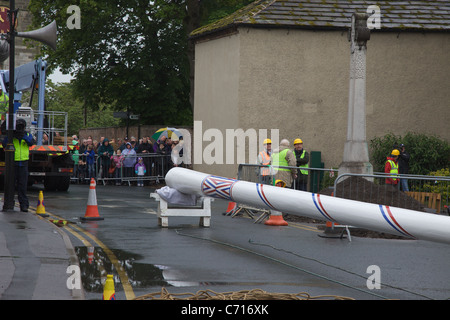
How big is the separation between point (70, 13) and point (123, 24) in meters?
2.97

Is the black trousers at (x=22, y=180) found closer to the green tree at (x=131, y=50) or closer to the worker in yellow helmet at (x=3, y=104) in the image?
the worker in yellow helmet at (x=3, y=104)

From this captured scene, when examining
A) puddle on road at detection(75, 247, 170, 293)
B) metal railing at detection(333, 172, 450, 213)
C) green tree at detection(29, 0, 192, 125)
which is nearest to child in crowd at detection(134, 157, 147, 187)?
green tree at detection(29, 0, 192, 125)

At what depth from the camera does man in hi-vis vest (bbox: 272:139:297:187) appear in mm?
18000

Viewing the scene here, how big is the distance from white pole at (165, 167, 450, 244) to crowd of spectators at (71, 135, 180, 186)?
616 inches

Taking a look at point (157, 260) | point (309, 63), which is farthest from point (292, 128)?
point (157, 260)

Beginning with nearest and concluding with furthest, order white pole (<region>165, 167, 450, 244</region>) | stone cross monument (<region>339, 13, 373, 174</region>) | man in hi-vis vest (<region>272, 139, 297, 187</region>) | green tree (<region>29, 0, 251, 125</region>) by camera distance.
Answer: white pole (<region>165, 167, 450, 244</region>) < man in hi-vis vest (<region>272, 139, 297, 187</region>) < stone cross monument (<region>339, 13, 373, 174</region>) < green tree (<region>29, 0, 251, 125</region>)

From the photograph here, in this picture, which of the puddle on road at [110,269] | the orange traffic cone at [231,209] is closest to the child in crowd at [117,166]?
the orange traffic cone at [231,209]

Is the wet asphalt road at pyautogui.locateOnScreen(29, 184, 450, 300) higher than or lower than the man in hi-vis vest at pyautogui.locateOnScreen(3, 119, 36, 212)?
lower

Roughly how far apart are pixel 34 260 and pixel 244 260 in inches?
114

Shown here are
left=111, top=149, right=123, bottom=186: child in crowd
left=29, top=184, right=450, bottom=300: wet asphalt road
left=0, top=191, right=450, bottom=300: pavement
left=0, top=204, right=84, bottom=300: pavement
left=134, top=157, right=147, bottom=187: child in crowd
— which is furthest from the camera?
left=111, top=149, right=123, bottom=186: child in crowd

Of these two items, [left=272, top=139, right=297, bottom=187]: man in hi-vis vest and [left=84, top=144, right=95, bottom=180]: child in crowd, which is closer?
[left=272, top=139, right=297, bottom=187]: man in hi-vis vest

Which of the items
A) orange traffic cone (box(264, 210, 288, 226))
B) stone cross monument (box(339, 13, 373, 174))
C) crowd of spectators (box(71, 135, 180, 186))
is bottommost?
orange traffic cone (box(264, 210, 288, 226))

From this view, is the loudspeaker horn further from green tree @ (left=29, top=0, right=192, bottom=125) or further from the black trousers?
green tree @ (left=29, top=0, right=192, bottom=125)

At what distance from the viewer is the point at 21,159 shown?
55.9 feet
